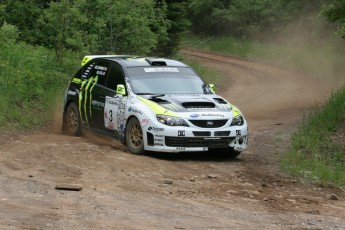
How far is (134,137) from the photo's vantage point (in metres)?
13.5

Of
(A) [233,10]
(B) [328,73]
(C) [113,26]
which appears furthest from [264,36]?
(C) [113,26]

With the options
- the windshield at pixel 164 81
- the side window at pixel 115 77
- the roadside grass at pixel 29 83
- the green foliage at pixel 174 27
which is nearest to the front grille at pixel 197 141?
the windshield at pixel 164 81

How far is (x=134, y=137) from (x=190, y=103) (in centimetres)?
116

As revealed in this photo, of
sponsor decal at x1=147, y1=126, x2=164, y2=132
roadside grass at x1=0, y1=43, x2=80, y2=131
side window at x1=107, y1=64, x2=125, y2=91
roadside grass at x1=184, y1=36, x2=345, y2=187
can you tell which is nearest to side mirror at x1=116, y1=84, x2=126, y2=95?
side window at x1=107, y1=64, x2=125, y2=91

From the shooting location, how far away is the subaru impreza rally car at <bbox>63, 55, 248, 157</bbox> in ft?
43.0

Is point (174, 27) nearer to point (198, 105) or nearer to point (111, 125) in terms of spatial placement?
point (111, 125)

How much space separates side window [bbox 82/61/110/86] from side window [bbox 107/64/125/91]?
16 cm

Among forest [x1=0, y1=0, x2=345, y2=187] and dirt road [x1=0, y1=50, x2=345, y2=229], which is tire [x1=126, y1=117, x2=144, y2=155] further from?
forest [x1=0, y1=0, x2=345, y2=187]

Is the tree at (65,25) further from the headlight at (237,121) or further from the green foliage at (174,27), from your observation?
the green foliage at (174,27)

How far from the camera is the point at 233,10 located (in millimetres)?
50562

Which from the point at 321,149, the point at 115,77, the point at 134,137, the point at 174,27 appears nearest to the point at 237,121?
the point at 134,137

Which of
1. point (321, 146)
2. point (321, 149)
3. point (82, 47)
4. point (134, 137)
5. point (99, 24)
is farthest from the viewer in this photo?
point (99, 24)

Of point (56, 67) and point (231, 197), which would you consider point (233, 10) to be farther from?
point (231, 197)

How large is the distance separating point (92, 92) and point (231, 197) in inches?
224
